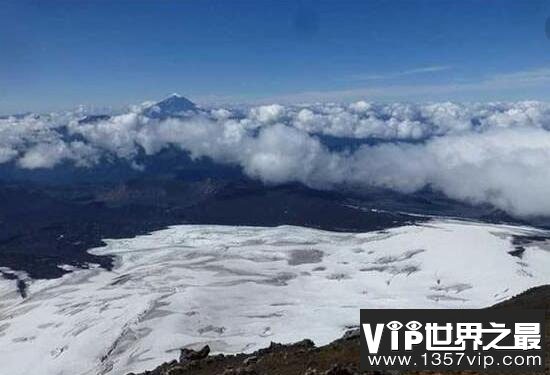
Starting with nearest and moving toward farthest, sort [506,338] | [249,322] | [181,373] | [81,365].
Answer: [506,338], [181,373], [81,365], [249,322]

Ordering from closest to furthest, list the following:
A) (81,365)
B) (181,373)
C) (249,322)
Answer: (181,373), (81,365), (249,322)

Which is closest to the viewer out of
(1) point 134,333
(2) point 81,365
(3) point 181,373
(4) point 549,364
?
(4) point 549,364

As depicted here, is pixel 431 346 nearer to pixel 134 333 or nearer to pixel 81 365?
pixel 81 365

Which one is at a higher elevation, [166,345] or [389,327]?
[389,327]

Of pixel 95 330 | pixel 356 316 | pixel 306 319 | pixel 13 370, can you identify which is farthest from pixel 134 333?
pixel 356 316

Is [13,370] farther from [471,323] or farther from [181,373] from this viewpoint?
[471,323]

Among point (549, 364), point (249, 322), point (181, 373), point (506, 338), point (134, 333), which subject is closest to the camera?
point (506, 338)

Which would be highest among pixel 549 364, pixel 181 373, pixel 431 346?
pixel 431 346

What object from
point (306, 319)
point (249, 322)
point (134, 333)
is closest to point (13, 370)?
point (134, 333)

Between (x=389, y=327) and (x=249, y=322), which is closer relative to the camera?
(x=389, y=327)
